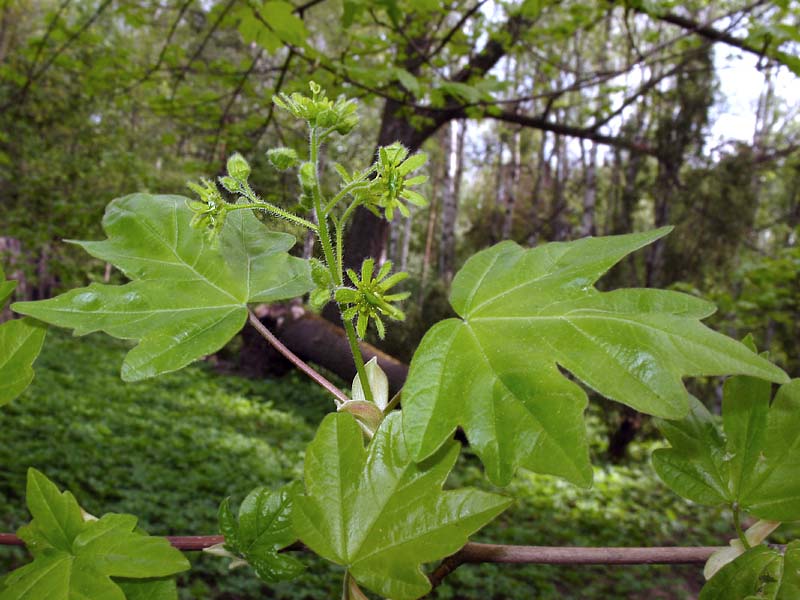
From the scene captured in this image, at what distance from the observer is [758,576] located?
57 centimetres

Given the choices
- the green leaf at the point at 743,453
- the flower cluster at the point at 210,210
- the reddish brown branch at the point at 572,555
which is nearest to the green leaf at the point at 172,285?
the flower cluster at the point at 210,210

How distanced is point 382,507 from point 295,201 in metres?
3.77

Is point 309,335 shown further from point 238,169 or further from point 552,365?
point 552,365

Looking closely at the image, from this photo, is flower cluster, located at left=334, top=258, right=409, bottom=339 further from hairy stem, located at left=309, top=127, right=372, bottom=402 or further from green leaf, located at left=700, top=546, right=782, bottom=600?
green leaf, located at left=700, top=546, right=782, bottom=600

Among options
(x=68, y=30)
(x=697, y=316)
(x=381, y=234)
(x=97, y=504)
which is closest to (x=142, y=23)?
(x=68, y=30)

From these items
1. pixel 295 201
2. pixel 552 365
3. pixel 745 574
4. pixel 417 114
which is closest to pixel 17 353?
pixel 552 365

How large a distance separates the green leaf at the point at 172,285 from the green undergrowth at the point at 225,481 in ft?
→ 14.0

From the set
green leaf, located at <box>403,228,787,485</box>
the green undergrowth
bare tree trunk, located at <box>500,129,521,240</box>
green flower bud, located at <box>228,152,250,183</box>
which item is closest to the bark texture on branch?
the green undergrowth

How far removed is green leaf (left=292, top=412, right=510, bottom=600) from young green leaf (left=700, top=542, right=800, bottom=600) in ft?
0.77

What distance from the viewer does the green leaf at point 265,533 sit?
70 cm

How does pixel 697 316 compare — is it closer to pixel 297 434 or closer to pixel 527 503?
pixel 527 503

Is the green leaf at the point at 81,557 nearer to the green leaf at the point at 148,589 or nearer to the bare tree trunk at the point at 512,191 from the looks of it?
the green leaf at the point at 148,589

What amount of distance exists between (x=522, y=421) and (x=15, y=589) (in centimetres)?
56

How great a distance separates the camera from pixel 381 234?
6441mm
